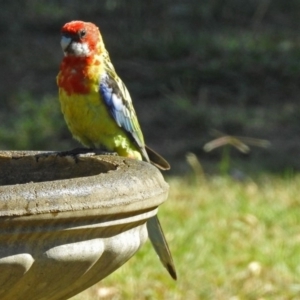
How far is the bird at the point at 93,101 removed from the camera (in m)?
3.49

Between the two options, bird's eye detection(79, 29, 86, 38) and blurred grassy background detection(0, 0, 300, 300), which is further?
blurred grassy background detection(0, 0, 300, 300)

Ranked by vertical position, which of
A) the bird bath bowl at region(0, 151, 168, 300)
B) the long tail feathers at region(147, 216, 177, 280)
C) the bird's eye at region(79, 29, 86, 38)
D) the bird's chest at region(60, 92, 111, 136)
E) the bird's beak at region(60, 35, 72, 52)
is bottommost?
the long tail feathers at region(147, 216, 177, 280)

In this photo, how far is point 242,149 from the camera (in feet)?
19.8

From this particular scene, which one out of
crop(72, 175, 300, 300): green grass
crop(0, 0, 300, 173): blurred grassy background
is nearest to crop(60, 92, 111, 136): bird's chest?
crop(72, 175, 300, 300): green grass

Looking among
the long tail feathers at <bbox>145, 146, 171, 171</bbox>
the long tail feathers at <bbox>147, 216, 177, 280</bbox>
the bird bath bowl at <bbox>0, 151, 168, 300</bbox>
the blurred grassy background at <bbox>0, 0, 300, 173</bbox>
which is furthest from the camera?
the blurred grassy background at <bbox>0, 0, 300, 173</bbox>

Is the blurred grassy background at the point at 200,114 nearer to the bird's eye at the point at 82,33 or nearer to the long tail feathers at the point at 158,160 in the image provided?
the long tail feathers at the point at 158,160

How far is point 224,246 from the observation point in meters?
4.41

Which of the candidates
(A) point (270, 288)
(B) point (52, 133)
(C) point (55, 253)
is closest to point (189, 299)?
(A) point (270, 288)

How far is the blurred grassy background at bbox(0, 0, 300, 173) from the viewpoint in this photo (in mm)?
6664

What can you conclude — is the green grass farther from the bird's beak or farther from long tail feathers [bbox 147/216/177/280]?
the bird's beak

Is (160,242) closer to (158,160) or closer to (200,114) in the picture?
(158,160)

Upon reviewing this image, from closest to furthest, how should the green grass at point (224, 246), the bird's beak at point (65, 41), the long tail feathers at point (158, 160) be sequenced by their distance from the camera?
1. the long tail feathers at point (158, 160)
2. the bird's beak at point (65, 41)
3. the green grass at point (224, 246)

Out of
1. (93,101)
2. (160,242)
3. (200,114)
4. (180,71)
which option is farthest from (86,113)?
(180,71)

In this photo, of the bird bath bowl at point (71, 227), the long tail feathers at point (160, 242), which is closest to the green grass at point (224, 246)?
the long tail feathers at point (160, 242)
